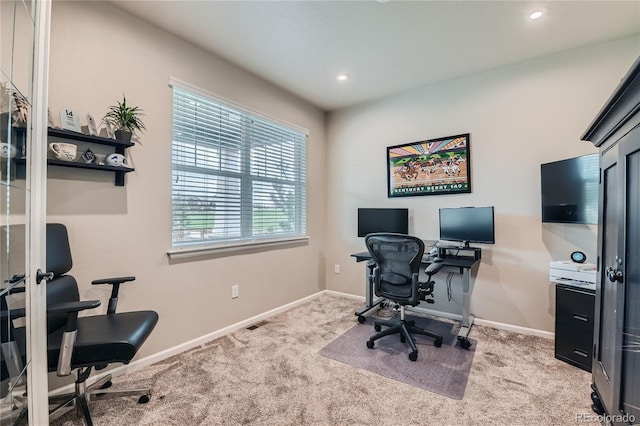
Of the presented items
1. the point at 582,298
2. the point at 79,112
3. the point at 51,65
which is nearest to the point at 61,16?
the point at 51,65

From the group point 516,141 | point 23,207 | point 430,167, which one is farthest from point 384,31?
point 23,207

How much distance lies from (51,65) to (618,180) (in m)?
3.24

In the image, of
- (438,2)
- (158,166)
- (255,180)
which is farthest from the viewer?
(255,180)

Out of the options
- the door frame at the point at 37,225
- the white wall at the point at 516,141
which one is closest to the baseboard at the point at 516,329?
the white wall at the point at 516,141

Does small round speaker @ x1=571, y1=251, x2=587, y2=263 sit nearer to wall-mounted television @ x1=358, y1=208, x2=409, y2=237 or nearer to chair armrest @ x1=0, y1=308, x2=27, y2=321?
wall-mounted television @ x1=358, y1=208, x2=409, y2=237

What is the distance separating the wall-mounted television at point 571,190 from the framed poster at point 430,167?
710 millimetres

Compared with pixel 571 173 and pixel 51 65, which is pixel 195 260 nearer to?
pixel 51 65

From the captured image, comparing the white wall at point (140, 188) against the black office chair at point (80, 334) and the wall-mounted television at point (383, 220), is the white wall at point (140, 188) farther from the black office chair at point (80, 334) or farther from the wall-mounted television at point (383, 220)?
the wall-mounted television at point (383, 220)

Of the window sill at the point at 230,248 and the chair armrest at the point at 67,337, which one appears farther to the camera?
the window sill at the point at 230,248

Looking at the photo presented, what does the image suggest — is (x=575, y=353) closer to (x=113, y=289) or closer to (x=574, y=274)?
(x=574, y=274)

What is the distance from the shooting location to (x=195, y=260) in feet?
8.22

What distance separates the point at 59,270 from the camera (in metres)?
1.68

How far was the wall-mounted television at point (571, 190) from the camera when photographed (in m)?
2.17

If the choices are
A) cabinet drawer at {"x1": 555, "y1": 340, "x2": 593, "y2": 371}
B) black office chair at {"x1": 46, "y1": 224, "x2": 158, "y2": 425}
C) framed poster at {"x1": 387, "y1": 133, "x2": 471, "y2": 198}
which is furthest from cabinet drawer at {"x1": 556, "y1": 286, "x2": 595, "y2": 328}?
black office chair at {"x1": 46, "y1": 224, "x2": 158, "y2": 425}
